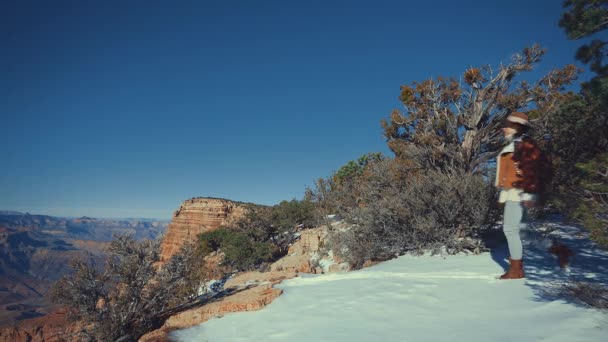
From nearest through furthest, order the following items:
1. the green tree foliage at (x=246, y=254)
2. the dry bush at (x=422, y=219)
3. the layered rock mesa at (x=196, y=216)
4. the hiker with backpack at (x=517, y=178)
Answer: the hiker with backpack at (x=517, y=178), the dry bush at (x=422, y=219), the green tree foliage at (x=246, y=254), the layered rock mesa at (x=196, y=216)

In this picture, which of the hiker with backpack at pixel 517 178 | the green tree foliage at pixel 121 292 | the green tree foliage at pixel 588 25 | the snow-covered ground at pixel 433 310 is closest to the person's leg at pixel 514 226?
the hiker with backpack at pixel 517 178

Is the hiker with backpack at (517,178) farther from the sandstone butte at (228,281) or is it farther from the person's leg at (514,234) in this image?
the sandstone butte at (228,281)

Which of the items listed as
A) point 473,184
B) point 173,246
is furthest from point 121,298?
point 173,246

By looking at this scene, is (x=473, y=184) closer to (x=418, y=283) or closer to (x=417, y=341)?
(x=418, y=283)

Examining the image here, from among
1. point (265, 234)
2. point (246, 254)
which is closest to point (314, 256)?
point (246, 254)

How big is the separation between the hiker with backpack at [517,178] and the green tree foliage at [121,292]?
4822mm

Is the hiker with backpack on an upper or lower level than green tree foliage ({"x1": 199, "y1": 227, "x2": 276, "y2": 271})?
upper

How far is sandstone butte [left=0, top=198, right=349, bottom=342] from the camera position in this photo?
3.77m

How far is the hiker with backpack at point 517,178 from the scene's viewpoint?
11.9 ft

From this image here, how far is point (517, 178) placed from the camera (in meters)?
3.71

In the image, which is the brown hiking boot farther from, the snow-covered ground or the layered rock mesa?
the layered rock mesa

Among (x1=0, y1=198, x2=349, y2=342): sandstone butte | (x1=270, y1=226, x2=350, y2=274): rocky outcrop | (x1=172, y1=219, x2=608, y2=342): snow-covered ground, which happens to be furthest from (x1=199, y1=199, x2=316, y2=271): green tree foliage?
(x1=172, y1=219, x2=608, y2=342): snow-covered ground

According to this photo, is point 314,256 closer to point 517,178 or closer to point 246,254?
point 246,254

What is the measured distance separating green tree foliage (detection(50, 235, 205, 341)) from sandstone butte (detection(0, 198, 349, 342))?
1.70ft
